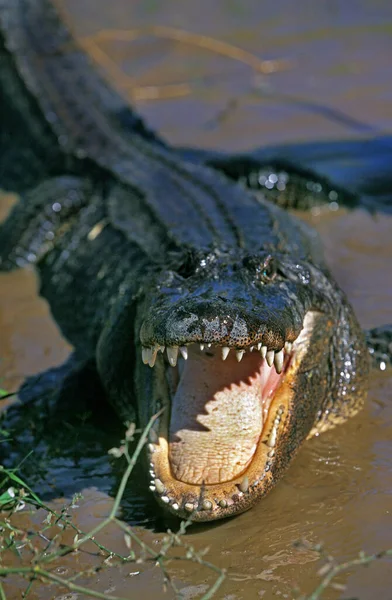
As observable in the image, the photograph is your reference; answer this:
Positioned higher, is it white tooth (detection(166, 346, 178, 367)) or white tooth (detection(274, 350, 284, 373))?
white tooth (detection(166, 346, 178, 367))

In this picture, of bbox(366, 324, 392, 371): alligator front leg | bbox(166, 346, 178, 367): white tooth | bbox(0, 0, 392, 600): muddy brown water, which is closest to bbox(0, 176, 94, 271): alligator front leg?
bbox(0, 0, 392, 600): muddy brown water

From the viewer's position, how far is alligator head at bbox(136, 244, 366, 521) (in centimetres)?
349

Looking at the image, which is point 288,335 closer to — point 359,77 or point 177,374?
point 177,374

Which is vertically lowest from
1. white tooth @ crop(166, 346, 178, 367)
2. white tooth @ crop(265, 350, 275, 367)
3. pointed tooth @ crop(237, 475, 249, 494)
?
pointed tooth @ crop(237, 475, 249, 494)

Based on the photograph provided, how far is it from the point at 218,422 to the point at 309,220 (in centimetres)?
313

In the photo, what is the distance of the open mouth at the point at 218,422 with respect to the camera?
3521 millimetres

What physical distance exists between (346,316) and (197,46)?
611cm

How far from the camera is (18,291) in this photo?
20.0 ft

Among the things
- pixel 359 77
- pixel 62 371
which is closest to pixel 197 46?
pixel 359 77

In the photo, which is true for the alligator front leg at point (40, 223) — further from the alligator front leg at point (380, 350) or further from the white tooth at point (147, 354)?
the white tooth at point (147, 354)

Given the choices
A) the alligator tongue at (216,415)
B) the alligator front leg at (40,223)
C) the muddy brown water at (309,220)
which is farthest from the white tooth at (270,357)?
the alligator front leg at (40,223)

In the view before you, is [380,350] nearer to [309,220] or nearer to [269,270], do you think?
[269,270]

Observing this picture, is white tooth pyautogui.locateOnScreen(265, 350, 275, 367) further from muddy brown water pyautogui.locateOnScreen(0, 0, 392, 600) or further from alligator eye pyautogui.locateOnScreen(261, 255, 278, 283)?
muddy brown water pyautogui.locateOnScreen(0, 0, 392, 600)

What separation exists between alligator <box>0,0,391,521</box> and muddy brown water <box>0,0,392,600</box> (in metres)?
0.15
